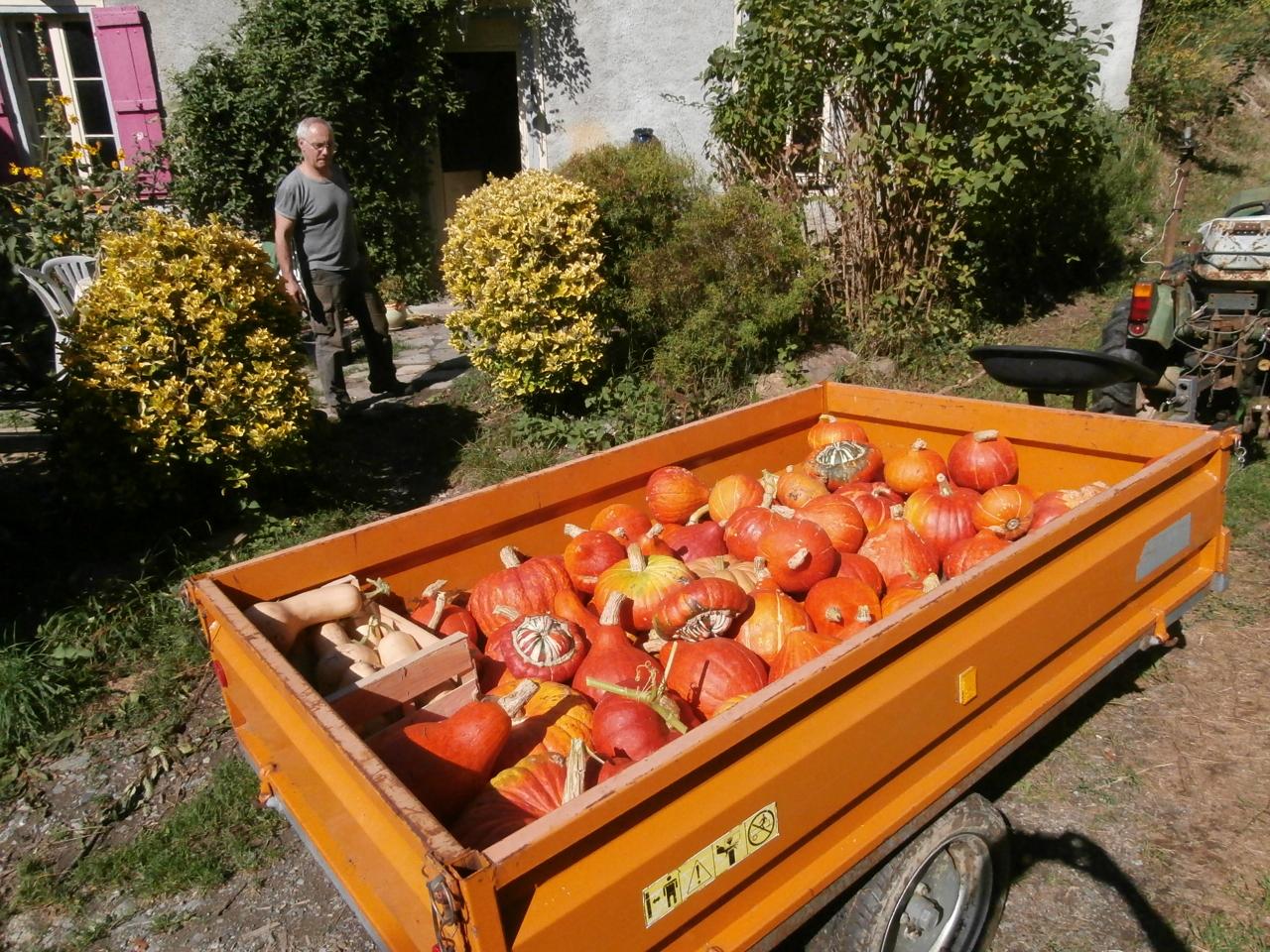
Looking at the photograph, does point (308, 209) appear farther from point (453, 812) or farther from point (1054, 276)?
point (1054, 276)

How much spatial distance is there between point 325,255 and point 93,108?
4.96 metres

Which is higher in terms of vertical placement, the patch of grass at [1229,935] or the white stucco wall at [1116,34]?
the white stucco wall at [1116,34]

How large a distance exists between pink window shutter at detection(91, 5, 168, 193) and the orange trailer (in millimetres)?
7998

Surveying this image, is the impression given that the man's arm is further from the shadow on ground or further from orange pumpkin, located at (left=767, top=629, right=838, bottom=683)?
orange pumpkin, located at (left=767, top=629, right=838, bottom=683)

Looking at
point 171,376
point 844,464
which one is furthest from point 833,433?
point 171,376

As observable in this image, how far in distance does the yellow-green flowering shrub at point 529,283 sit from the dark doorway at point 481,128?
14.8ft

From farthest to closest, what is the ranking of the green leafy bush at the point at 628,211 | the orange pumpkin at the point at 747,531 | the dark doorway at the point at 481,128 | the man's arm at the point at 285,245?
the dark doorway at the point at 481,128, the green leafy bush at the point at 628,211, the man's arm at the point at 285,245, the orange pumpkin at the point at 747,531

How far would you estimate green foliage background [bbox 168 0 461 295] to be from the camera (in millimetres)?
8688

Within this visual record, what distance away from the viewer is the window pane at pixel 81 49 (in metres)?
8.87

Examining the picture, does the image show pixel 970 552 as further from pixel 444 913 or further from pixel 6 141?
pixel 6 141

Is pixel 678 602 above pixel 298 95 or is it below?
below

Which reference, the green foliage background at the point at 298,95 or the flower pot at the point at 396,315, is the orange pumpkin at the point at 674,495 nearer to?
the flower pot at the point at 396,315

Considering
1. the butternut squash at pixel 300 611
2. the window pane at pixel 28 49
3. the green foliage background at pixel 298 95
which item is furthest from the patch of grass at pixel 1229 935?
the window pane at pixel 28 49

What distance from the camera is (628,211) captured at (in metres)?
6.86
